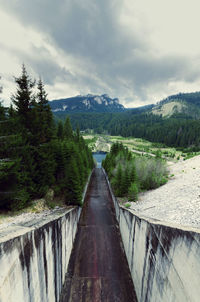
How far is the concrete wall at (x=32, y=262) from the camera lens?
13.7 ft

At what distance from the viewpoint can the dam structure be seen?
14.2ft

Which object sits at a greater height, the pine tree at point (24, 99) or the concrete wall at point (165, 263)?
the pine tree at point (24, 99)

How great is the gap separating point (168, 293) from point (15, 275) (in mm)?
6566

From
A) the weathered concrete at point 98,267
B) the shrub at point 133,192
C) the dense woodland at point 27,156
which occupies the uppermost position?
the dense woodland at point 27,156

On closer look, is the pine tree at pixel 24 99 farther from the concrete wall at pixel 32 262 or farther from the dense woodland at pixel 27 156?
the concrete wall at pixel 32 262

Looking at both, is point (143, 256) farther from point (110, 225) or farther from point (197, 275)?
point (110, 225)

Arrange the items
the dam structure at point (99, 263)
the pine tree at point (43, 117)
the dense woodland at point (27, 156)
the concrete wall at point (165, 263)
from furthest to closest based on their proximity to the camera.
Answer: the pine tree at point (43, 117) < the dense woodland at point (27, 156) < the dam structure at point (99, 263) < the concrete wall at point (165, 263)

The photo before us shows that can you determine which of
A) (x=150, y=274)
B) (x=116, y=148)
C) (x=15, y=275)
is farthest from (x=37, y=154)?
(x=116, y=148)

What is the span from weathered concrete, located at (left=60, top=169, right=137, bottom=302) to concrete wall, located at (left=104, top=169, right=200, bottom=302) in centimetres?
121

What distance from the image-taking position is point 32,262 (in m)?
5.44

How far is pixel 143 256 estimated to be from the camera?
756cm

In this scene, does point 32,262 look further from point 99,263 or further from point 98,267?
point 99,263

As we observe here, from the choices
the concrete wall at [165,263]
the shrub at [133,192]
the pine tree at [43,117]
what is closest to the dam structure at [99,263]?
the concrete wall at [165,263]

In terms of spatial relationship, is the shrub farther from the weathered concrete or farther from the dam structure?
the dam structure
